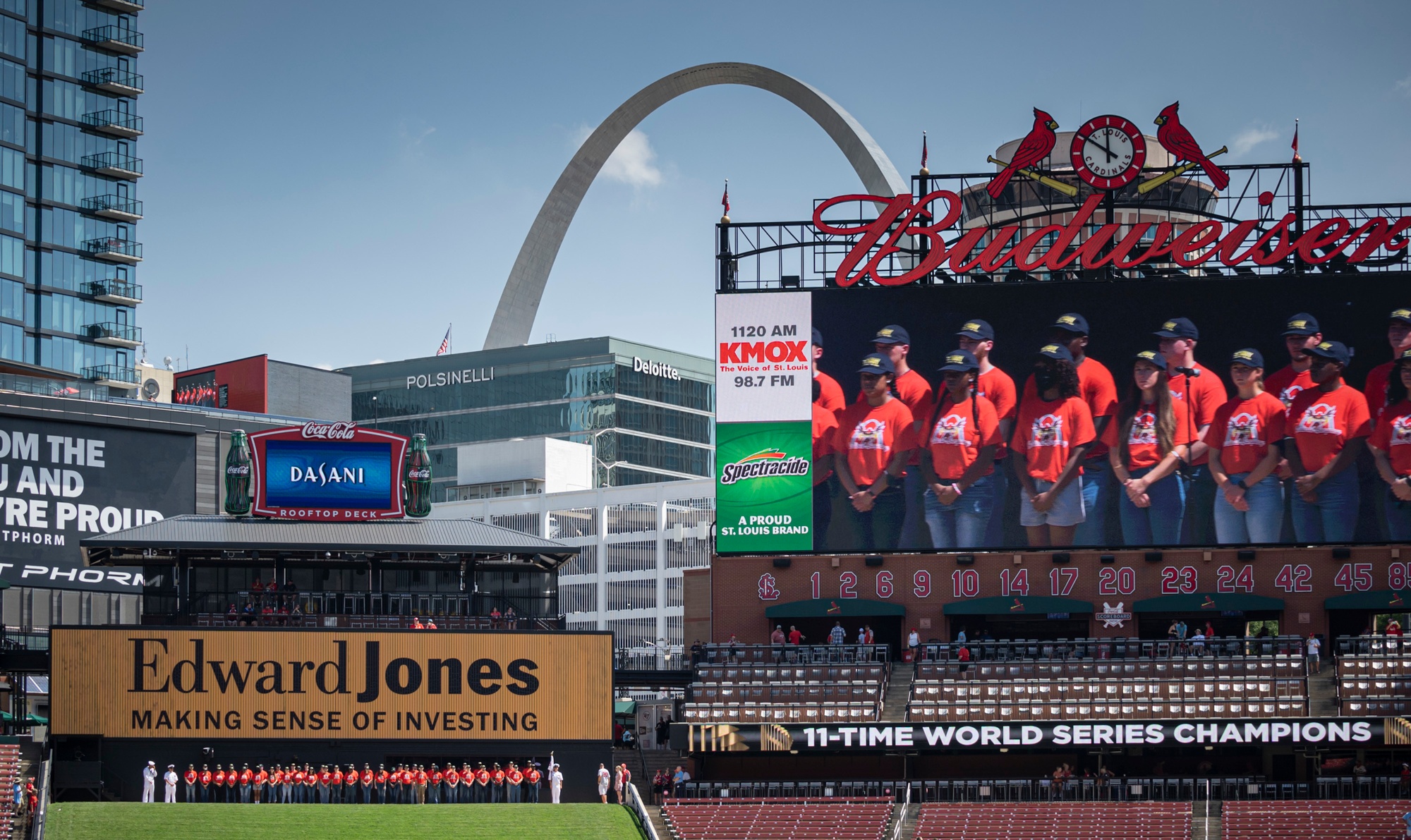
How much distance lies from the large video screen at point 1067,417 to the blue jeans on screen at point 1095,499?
0.14 feet

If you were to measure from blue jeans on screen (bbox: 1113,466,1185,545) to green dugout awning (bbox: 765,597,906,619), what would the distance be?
6.56 meters

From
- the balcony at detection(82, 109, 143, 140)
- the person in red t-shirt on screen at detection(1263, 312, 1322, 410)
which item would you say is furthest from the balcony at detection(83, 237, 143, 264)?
the person in red t-shirt on screen at detection(1263, 312, 1322, 410)

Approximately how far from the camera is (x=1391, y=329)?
164 feet

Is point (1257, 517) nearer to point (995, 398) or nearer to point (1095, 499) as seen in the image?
point (1095, 499)

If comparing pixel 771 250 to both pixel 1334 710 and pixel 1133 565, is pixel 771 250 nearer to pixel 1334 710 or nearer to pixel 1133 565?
pixel 1133 565

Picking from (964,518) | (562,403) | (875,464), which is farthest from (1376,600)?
(562,403)

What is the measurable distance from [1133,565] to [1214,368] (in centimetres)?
578

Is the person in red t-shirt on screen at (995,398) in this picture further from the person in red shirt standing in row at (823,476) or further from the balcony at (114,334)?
the balcony at (114,334)

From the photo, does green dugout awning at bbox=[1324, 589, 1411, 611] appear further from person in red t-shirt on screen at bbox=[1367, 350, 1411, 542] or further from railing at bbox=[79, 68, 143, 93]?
railing at bbox=[79, 68, 143, 93]

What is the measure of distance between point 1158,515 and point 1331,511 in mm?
4556

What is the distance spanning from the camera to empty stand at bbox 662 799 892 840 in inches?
1666

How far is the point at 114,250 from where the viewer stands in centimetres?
8394

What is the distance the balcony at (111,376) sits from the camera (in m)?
82.9

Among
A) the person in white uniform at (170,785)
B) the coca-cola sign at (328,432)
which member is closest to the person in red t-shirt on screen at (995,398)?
the coca-cola sign at (328,432)
